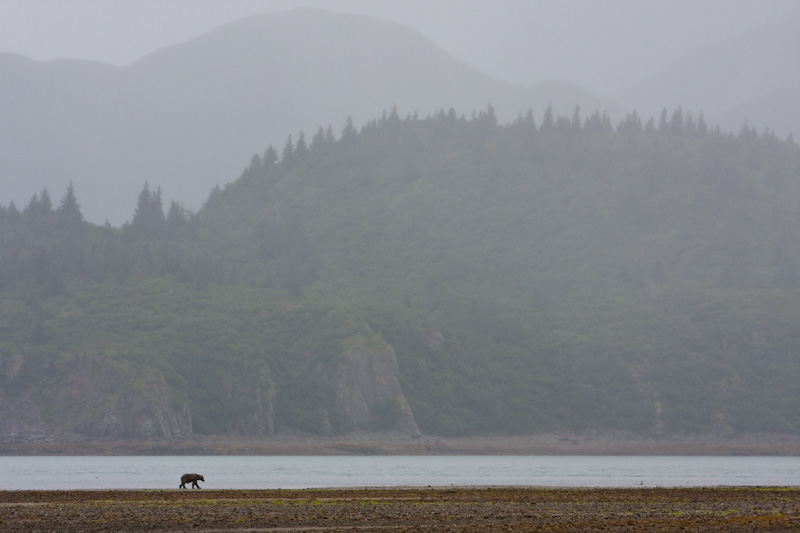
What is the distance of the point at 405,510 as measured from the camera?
41969 mm

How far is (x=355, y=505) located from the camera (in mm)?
→ 45062

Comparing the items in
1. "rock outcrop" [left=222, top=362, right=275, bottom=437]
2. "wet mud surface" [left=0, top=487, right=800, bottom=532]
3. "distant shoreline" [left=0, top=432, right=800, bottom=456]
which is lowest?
"distant shoreline" [left=0, top=432, right=800, bottom=456]

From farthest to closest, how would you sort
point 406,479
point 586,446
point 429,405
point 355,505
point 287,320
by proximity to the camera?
point 287,320 → point 429,405 → point 586,446 → point 406,479 → point 355,505

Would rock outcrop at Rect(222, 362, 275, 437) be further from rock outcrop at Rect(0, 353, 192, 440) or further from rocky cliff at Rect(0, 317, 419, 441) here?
rock outcrop at Rect(0, 353, 192, 440)

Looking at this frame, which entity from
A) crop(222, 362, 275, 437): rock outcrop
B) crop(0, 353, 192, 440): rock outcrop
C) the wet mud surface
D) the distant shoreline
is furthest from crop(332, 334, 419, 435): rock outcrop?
the wet mud surface

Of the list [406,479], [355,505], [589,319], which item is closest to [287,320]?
[589,319]

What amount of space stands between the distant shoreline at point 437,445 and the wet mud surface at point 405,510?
8301cm

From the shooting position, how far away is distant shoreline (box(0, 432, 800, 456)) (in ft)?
440

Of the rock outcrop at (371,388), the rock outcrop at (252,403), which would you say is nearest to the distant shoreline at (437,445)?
the rock outcrop at (252,403)

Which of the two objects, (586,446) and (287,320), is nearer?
(586,446)

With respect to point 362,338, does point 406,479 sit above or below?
below

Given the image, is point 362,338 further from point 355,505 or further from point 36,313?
point 355,505

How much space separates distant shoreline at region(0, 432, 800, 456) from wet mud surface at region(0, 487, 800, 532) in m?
83.0

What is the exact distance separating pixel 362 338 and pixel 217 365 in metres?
22.5
